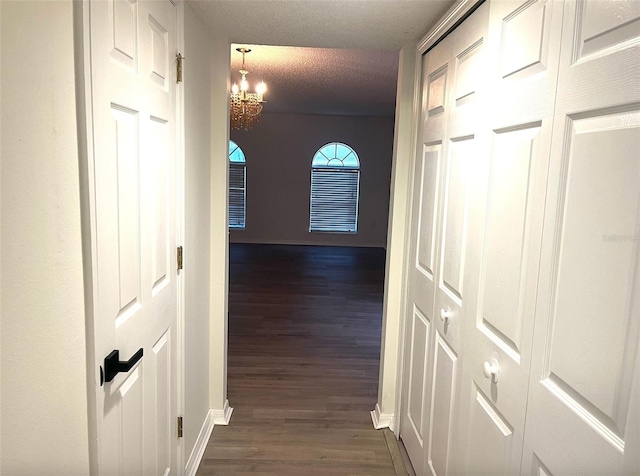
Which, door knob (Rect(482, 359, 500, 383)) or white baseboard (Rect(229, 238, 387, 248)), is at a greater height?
door knob (Rect(482, 359, 500, 383))

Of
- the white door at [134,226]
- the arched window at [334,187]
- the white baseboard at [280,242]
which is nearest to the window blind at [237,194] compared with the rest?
the white baseboard at [280,242]

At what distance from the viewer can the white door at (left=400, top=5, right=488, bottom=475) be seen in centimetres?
174

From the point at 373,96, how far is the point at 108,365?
20.5ft

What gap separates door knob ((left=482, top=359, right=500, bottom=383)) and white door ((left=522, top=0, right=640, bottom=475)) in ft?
0.65

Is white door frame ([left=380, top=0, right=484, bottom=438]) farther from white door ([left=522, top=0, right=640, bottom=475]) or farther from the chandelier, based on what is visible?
the chandelier

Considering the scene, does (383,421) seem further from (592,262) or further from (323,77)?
(323,77)

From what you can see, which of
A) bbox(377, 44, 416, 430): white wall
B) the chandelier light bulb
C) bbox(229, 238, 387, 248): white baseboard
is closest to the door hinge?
bbox(377, 44, 416, 430): white wall

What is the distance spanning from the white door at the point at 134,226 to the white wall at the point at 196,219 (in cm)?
19

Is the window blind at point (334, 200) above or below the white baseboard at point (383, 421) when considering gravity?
above

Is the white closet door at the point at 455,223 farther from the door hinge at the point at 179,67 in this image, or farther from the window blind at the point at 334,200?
the window blind at the point at 334,200

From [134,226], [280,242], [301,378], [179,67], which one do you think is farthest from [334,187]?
[134,226]

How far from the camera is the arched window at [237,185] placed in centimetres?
948

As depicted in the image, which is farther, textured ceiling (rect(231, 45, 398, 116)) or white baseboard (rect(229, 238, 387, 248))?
white baseboard (rect(229, 238, 387, 248))

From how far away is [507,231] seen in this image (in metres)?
1.36
